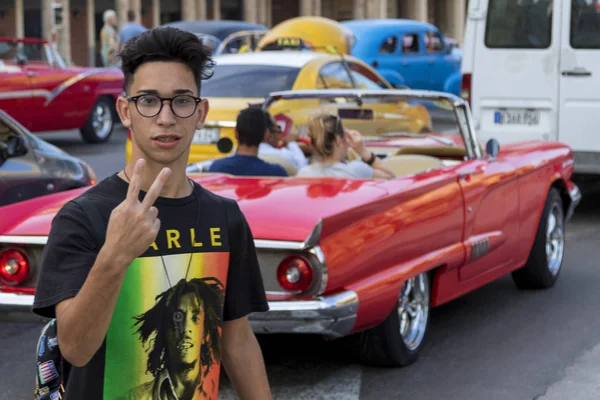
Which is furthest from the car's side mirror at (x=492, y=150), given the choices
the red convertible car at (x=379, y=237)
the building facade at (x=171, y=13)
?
the building facade at (x=171, y=13)

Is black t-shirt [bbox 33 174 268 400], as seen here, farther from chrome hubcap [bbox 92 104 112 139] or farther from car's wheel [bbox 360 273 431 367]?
chrome hubcap [bbox 92 104 112 139]

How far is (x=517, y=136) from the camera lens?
1145 cm

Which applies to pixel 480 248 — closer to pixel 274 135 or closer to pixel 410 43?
pixel 274 135

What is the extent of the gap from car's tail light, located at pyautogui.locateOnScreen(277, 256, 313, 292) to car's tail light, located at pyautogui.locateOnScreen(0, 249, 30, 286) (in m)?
1.09

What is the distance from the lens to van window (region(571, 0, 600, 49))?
36.4 feet

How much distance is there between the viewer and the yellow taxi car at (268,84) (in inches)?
452

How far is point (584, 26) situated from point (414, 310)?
5760mm

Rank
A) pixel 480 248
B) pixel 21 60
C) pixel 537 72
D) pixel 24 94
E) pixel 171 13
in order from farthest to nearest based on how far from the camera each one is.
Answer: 1. pixel 171 13
2. pixel 21 60
3. pixel 24 94
4. pixel 537 72
5. pixel 480 248

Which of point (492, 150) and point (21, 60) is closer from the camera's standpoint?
point (492, 150)

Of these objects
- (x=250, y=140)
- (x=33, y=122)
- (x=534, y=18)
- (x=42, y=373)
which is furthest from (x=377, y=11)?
(x=42, y=373)

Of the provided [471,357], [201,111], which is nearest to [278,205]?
[471,357]

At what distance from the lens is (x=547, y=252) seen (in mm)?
7891

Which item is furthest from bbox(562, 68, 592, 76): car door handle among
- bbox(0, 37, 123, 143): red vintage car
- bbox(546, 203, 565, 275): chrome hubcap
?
bbox(0, 37, 123, 143): red vintage car

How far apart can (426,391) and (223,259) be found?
3042 mm
